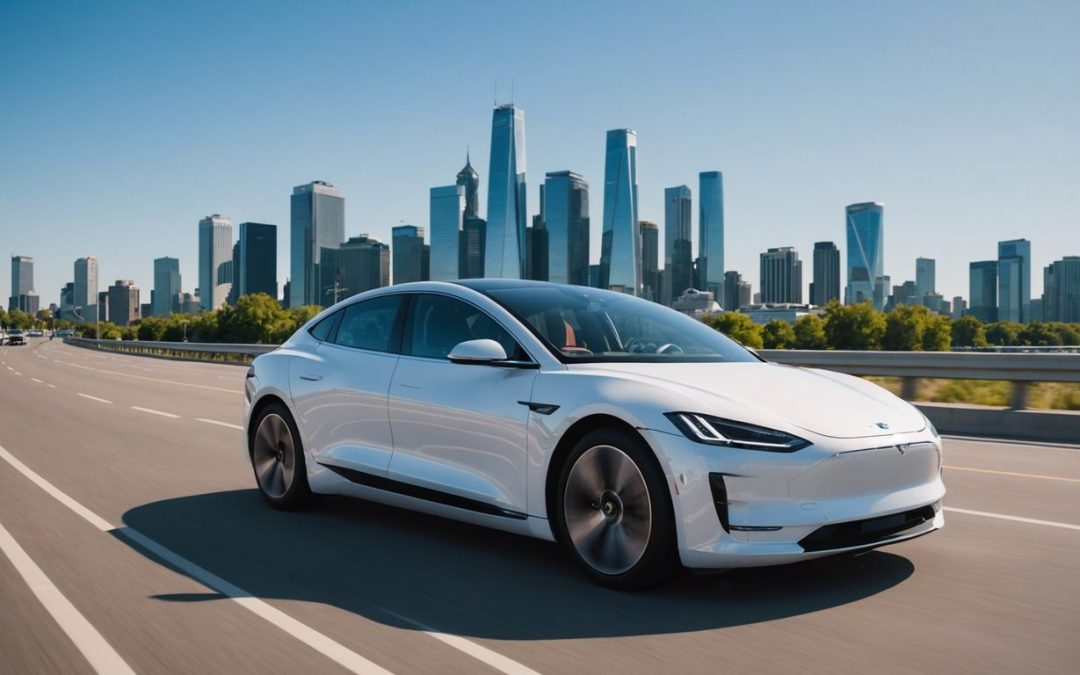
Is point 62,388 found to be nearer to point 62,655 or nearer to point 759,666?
point 62,655

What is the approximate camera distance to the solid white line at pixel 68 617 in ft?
12.1

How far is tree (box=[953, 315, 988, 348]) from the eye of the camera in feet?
601

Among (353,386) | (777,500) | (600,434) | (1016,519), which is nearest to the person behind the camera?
(777,500)

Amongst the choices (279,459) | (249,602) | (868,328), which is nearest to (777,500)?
(249,602)

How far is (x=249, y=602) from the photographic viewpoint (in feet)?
14.7

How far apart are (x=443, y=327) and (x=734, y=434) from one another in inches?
86.8

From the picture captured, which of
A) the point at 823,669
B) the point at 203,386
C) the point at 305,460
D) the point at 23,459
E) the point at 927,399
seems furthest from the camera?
the point at 203,386

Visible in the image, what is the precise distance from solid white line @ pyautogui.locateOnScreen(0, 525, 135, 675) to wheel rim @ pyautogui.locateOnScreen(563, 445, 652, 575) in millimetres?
2032

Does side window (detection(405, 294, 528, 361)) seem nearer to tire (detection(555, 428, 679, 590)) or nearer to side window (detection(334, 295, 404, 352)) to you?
side window (detection(334, 295, 404, 352))

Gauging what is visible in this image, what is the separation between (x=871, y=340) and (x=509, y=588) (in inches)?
5467

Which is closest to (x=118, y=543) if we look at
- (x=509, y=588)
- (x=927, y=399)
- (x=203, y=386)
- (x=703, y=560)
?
(x=509, y=588)

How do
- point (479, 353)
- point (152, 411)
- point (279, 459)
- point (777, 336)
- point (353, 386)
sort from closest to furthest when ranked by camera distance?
1. point (479, 353)
2. point (353, 386)
3. point (279, 459)
4. point (152, 411)
5. point (777, 336)

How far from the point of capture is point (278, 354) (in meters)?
7.08

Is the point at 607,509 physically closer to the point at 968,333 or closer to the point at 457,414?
the point at 457,414
